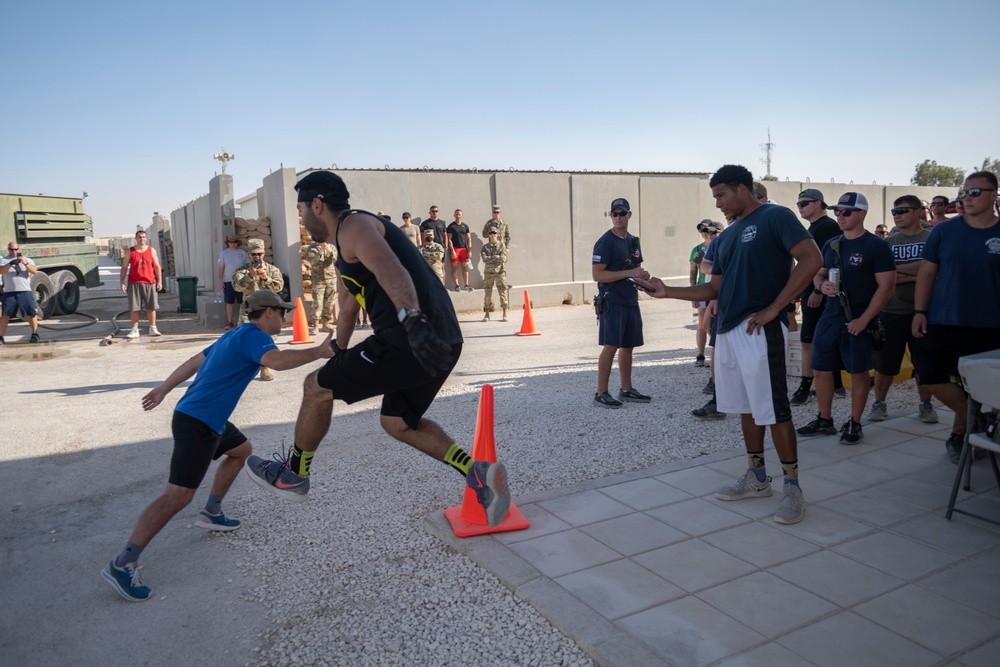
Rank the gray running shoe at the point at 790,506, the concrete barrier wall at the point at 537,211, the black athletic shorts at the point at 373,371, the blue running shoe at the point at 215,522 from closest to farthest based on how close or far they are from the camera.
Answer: the black athletic shorts at the point at 373,371, the gray running shoe at the point at 790,506, the blue running shoe at the point at 215,522, the concrete barrier wall at the point at 537,211

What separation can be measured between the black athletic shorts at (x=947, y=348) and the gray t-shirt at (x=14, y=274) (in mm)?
13854

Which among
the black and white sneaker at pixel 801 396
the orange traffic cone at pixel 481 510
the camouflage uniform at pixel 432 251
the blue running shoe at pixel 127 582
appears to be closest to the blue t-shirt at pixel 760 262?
the orange traffic cone at pixel 481 510

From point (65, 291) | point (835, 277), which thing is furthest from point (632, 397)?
point (65, 291)

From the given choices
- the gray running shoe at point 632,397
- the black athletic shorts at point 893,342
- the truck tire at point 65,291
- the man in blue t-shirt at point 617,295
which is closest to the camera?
the black athletic shorts at point 893,342

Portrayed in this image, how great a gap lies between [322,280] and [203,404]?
9.43m

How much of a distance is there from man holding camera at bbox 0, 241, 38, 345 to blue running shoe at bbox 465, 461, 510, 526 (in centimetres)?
1207

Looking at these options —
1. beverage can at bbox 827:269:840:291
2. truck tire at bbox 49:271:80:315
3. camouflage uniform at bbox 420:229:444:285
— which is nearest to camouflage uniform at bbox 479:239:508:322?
camouflage uniform at bbox 420:229:444:285

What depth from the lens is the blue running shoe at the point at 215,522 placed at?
4273mm

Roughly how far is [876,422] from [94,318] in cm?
1644

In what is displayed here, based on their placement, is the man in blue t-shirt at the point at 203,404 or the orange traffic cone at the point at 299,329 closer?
the man in blue t-shirt at the point at 203,404

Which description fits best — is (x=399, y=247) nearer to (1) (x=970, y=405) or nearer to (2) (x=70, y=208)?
(1) (x=970, y=405)

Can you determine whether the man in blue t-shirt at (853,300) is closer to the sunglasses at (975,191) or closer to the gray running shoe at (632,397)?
the sunglasses at (975,191)

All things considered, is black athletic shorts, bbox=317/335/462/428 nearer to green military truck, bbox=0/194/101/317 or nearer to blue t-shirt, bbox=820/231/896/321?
blue t-shirt, bbox=820/231/896/321

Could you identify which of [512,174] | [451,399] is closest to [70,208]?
[512,174]
